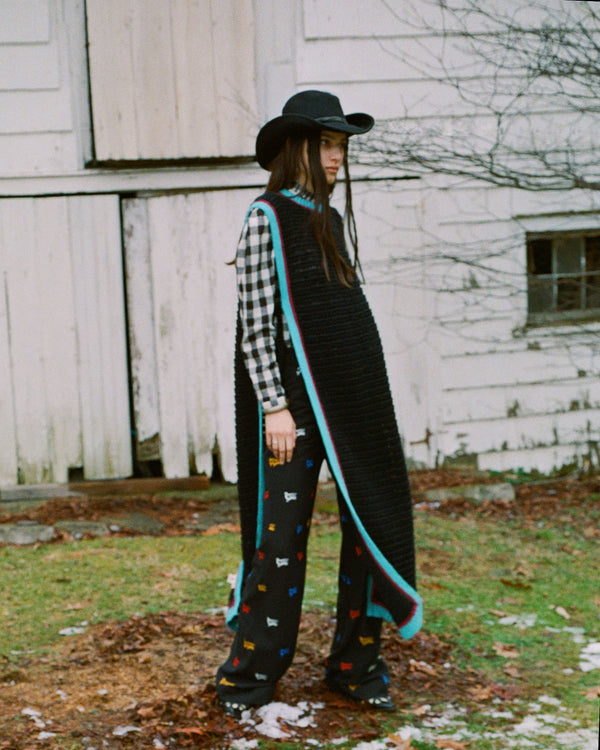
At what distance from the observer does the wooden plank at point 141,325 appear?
257 inches

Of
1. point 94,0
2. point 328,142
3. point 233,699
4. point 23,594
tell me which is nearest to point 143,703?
point 233,699

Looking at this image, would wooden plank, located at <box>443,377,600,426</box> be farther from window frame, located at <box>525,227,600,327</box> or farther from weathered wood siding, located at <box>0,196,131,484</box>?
weathered wood siding, located at <box>0,196,131,484</box>

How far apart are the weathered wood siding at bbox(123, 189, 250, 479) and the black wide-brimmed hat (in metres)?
3.40

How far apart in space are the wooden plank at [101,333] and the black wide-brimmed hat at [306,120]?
352 cm

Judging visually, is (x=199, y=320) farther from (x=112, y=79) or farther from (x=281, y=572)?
(x=281, y=572)

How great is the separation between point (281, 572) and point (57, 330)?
3.90 m

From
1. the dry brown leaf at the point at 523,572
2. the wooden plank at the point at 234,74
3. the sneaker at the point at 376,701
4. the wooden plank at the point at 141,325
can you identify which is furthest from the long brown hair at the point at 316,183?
the wooden plank at the point at 141,325

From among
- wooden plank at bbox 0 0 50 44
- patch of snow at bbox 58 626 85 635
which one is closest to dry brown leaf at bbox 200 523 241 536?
patch of snow at bbox 58 626 85 635

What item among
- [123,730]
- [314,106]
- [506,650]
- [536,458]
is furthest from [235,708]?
[536,458]

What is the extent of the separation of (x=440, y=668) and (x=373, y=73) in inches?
173

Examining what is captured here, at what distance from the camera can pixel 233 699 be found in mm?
3176

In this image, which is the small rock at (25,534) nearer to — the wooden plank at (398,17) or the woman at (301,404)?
the woman at (301,404)

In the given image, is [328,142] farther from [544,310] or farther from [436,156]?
[544,310]

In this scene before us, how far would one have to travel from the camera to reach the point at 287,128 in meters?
3.04
